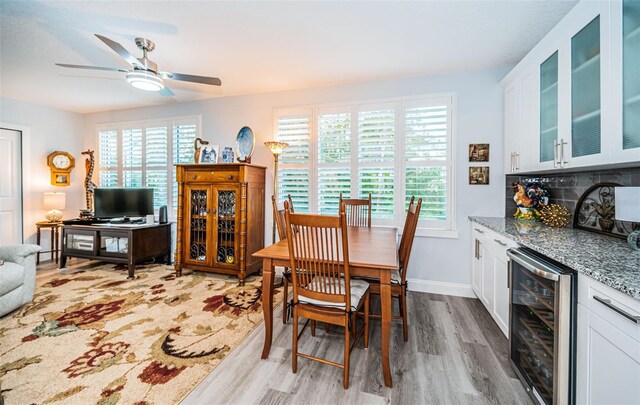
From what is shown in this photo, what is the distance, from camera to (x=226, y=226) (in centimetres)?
354

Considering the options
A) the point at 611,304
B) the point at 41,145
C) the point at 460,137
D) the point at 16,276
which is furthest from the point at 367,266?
the point at 41,145

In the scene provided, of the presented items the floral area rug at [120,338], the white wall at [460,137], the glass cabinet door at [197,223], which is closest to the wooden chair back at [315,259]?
the floral area rug at [120,338]

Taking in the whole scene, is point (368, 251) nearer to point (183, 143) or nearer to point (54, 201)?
point (183, 143)

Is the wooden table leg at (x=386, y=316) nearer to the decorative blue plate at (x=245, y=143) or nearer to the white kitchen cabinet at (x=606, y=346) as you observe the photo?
the white kitchen cabinet at (x=606, y=346)

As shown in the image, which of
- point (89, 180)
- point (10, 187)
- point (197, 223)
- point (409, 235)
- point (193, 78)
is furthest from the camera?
point (89, 180)

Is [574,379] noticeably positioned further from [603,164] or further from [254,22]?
[254,22]

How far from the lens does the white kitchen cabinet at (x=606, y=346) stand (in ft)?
2.98

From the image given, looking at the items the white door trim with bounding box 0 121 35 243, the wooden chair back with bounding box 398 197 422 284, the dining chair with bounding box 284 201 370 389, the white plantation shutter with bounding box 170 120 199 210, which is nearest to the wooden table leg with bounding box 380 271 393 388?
the dining chair with bounding box 284 201 370 389

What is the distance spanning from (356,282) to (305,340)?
66 centimetres

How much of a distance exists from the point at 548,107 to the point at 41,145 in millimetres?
6911

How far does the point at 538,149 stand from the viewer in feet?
7.43

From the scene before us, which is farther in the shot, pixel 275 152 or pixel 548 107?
pixel 275 152

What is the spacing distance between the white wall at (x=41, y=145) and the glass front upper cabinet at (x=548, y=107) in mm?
6837

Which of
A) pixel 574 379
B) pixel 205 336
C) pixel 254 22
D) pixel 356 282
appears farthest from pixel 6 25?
pixel 574 379
